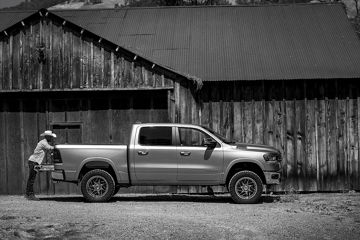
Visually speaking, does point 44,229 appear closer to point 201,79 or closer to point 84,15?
point 201,79

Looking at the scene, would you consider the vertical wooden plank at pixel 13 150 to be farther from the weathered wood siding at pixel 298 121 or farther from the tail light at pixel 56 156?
the weathered wood siding at pixel 298 121

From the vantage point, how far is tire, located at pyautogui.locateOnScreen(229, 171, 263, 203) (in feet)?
50.9

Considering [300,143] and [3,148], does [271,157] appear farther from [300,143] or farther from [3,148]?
[3,148]

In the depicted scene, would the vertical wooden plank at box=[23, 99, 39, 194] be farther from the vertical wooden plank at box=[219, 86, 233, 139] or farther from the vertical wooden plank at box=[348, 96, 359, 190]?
the vertical wooden plank at box=[348, 96, 359, 190]

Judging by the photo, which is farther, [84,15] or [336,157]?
[84,15]

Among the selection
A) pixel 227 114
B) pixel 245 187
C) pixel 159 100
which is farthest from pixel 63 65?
pixel 245 187

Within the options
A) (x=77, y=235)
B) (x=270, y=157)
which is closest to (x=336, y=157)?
(x=270, y=157)

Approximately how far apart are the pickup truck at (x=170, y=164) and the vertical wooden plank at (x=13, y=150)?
4.50m

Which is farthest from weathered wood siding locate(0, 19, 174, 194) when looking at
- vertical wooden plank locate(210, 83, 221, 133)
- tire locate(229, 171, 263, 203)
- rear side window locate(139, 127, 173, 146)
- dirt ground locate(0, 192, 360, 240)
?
tire locate(229, 171, 263, 203)

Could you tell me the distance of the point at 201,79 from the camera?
1909cm

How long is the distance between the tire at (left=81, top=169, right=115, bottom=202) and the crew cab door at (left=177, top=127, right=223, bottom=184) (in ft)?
5.77

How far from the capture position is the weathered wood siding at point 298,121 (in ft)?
63.7

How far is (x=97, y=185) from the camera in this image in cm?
1578

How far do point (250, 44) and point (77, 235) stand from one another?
42.6ft
